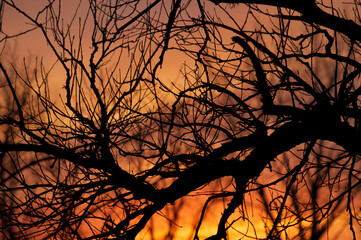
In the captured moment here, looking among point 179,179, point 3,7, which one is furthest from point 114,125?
point 3,7

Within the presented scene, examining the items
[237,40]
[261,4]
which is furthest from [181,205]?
[237,40]

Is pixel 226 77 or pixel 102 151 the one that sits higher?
pixel 226 77

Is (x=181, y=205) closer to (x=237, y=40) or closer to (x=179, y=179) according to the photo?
(x=179, y=179)

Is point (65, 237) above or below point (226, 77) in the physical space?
below

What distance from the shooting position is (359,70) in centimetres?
472

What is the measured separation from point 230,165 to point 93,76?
1893 millimetres

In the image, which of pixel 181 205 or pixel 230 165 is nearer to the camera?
pixel 230 165

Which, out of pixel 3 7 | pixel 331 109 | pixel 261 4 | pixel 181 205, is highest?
pixel 181 205

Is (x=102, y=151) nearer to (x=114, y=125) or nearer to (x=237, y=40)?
(x=114, y=125)

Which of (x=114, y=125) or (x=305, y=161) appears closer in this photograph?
(x=305, y=161)

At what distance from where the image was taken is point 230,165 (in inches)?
193

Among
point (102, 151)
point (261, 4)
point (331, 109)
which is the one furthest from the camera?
point (261, 4)

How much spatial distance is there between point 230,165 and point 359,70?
180cm

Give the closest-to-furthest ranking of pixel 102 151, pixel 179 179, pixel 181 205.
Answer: pixel 102 151, pixel 179 179, pixel 181 205
